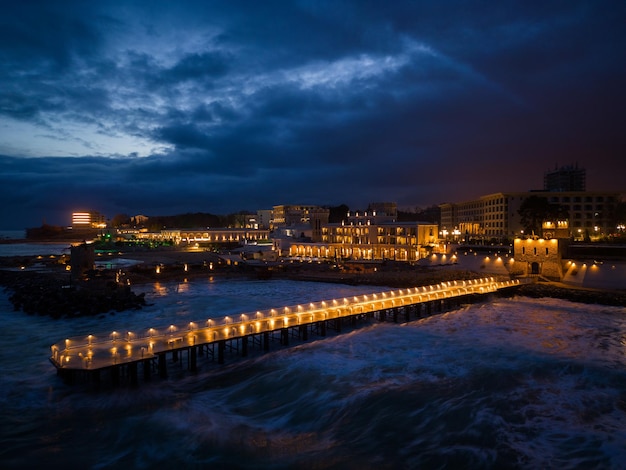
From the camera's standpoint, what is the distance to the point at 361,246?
80875 millimetres

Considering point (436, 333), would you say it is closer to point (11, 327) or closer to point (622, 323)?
point (622, 323)

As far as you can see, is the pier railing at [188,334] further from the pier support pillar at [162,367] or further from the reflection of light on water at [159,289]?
the reflection of light on water at [159,289]

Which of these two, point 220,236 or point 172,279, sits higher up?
point 220,236

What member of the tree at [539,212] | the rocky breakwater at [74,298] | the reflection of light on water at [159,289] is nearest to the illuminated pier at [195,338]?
the rocky breakwater at [74,298]

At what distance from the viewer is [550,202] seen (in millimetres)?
Answer: 90562

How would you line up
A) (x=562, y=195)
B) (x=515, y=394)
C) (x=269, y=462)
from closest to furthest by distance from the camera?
(x=269, y=462) < (x=515, y=394) < (x=562, y=195)

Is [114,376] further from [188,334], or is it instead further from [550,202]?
[550,202]

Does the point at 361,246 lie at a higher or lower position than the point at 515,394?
higher

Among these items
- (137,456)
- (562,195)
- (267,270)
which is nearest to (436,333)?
(137,456)

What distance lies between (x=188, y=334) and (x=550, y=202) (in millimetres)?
88952

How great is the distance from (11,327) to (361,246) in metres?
57.8

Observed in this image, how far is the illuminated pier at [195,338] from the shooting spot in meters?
20.5

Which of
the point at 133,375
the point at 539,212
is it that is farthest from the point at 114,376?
the point at 539,212

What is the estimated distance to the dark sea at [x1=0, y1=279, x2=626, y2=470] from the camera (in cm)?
1556
